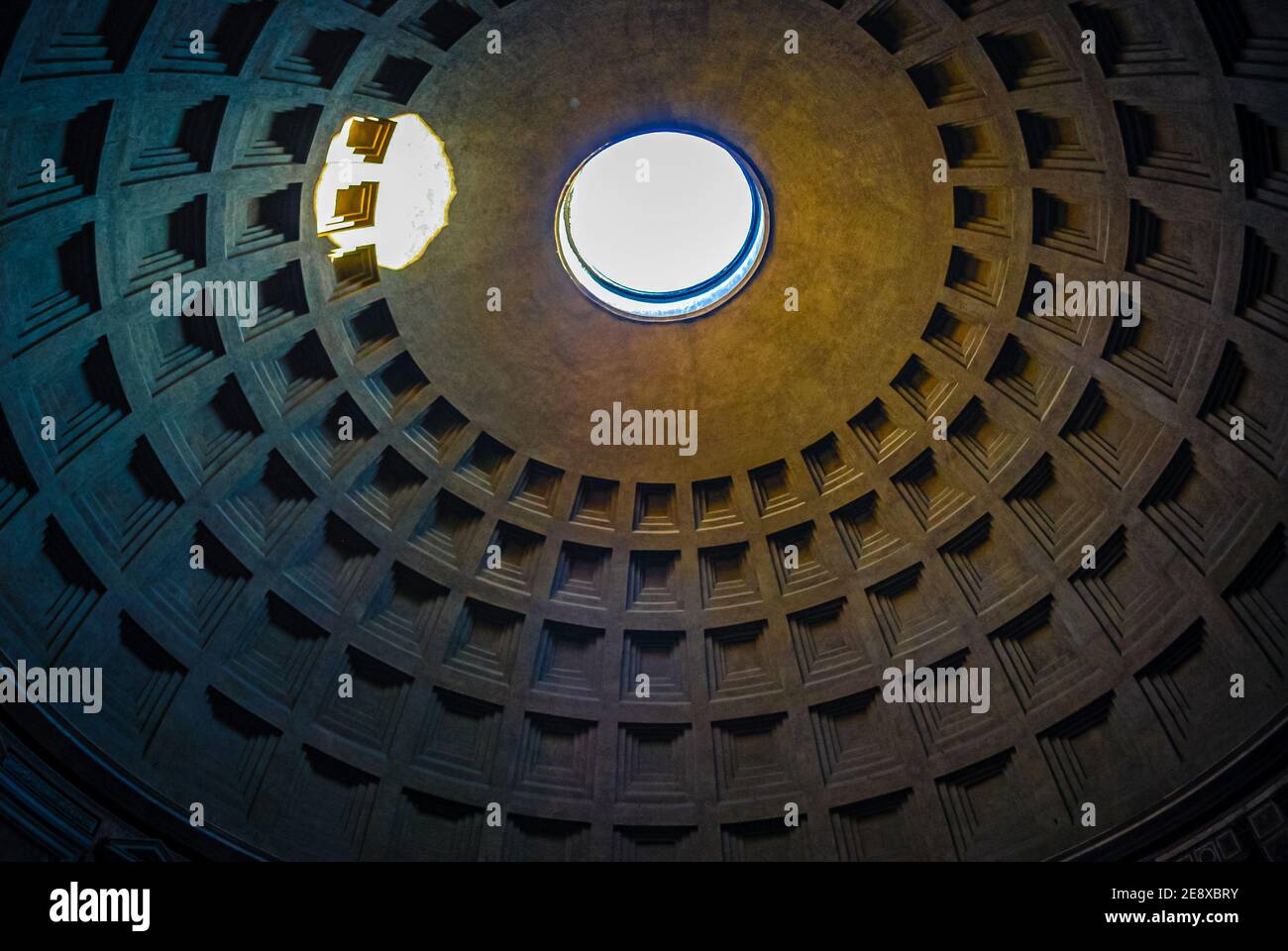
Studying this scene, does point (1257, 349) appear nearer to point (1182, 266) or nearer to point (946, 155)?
point (1182, 266)

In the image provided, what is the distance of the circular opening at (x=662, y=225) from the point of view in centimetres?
2545

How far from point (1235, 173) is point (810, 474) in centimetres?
1077

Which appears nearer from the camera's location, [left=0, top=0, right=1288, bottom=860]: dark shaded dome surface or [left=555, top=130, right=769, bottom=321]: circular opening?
[left=0, top=0, right=1288, bottom=860]: dark shaded dome surface

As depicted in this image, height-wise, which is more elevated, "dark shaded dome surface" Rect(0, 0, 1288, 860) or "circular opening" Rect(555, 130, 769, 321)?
"circular opening" Rect(555, 130, 769, 321)

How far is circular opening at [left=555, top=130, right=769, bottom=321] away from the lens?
1002 inches

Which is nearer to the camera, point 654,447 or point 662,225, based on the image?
point 654,447

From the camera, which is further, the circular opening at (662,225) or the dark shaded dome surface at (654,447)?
the circular opening at (662,225)

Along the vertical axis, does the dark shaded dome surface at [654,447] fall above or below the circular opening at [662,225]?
below

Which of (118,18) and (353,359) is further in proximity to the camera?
(353,359)

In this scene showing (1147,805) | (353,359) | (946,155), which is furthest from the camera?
(353,359)

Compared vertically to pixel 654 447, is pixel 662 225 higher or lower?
higher

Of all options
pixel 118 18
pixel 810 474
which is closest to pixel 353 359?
pixel 118 18

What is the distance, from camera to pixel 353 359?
2395 centimetres

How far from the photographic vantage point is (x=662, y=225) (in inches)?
1156
